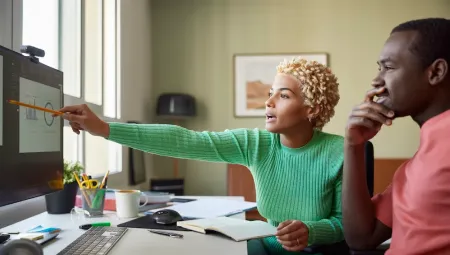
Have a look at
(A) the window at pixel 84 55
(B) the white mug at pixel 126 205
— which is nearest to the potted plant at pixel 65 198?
(B) the white mug at pixel 126 205

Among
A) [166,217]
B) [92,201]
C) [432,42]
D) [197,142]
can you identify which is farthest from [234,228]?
[432,42]

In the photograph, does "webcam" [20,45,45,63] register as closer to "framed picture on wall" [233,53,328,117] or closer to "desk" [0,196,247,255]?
"desk" [0,196,247,255]

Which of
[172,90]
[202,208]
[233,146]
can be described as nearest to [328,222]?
[233,146]

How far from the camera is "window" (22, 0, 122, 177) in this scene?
219cm

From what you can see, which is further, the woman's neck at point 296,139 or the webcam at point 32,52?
the woman's neck at point 296,139

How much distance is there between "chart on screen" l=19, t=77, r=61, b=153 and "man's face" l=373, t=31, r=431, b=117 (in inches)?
31.7

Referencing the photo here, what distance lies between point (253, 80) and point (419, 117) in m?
3.46

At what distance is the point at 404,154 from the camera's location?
14.0 ft

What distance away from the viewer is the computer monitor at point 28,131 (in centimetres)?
94

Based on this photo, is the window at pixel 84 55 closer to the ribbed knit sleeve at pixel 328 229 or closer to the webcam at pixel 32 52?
the webcam at pixel 32 52

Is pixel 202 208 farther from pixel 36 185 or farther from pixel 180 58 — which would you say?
pixel 180 58

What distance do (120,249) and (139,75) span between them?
3042 mm

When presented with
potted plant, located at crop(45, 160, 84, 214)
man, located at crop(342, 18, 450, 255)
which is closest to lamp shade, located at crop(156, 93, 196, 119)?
potted plant, located at crop(45, 160, 84, 214)

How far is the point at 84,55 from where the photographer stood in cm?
255
